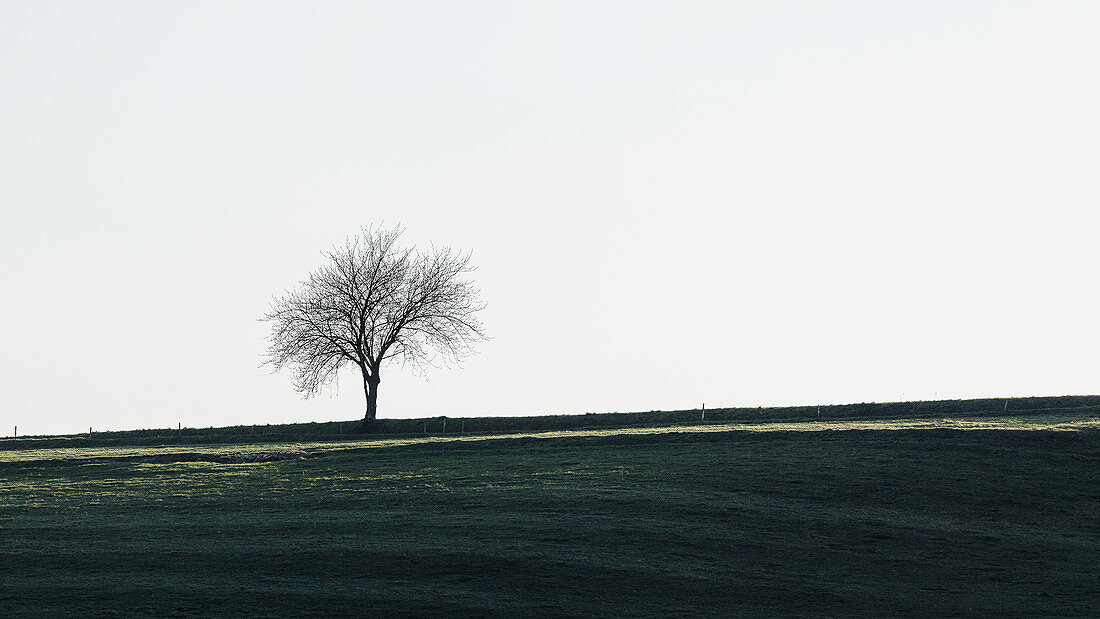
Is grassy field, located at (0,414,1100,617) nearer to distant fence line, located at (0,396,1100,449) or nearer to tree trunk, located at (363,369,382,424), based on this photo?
distant fence line, located at (0,396,1100,449)

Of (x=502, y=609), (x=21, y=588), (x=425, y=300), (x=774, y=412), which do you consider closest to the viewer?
(x=502, y=609)

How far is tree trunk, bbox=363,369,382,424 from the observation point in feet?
240

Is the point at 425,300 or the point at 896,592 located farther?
the point at 425,300

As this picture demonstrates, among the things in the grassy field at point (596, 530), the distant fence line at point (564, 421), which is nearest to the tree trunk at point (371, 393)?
the distant fence line at point (564, 421)

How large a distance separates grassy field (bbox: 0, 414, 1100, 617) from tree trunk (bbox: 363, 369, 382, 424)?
1032 inches

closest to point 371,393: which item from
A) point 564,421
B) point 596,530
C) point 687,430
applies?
point 564,421

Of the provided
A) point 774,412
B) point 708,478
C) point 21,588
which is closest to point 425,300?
point 774,412

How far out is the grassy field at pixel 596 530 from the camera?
23.2 meters

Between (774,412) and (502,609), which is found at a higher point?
(774,412)

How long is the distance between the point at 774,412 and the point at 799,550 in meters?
35.5

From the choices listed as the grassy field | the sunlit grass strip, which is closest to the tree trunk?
the sunlit grass strip

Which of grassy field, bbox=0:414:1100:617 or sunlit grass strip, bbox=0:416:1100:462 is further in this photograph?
sunlit grass strip, bbox=0:416:1100:462

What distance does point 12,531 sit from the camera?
30891mm

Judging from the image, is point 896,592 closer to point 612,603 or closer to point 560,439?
point 612,603
